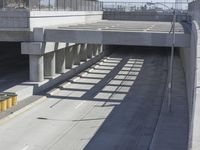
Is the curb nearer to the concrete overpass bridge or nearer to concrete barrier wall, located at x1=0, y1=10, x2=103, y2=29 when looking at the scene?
the concrete overpass bridge

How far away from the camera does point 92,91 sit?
3769 centimetres

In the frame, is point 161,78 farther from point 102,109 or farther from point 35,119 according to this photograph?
point 35,119

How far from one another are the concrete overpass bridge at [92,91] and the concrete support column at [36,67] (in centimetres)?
8

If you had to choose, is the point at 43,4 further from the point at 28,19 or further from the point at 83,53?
the point at 83,53

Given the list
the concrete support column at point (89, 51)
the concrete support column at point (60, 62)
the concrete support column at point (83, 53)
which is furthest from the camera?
the concrete support column at point (89, 51)

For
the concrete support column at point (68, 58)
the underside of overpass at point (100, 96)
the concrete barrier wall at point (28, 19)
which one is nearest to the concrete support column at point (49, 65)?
the underside of overpass at point (100, 96)

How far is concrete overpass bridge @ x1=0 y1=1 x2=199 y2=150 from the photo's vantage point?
2322 centimetres

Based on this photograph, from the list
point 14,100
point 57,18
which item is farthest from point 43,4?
point 14,100

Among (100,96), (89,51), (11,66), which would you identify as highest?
(89,51)

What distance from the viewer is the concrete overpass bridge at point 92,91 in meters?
23.2

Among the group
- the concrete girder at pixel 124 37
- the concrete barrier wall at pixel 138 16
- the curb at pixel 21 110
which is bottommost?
the curb at pixel 21 110

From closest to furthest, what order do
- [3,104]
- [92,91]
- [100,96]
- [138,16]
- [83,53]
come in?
[3,104]
[100,96]
[92,91]
[83,53]
[138,16]

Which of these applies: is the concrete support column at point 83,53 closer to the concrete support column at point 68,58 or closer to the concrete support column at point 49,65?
the concrete support column at point 68,58

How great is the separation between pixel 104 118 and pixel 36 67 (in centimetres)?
1101
